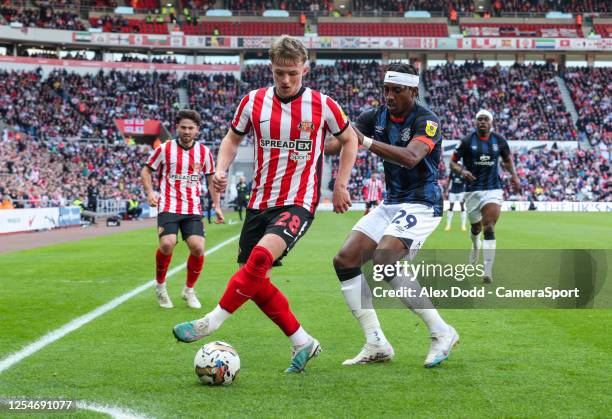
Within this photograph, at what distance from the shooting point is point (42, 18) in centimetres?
6178

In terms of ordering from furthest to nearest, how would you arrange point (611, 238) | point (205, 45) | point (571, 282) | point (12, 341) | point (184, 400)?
1. point (205, 45)
2. point (611, 238)
3. point (571, 282)
4. point (12, 341)
5. point (184, 400)

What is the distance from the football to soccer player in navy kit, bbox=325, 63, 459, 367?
3.45 feet

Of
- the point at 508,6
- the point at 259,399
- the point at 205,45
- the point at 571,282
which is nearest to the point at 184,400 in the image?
the point at 259,399

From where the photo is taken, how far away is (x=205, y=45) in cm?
Result: 6306

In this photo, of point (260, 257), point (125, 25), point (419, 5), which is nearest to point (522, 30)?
point (419, 5)

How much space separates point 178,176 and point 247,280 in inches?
165

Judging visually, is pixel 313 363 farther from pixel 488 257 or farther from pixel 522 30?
pixel 522 30

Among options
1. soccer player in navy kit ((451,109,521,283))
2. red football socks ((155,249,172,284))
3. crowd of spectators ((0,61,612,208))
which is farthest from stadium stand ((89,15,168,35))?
red football socks ((155,249,172,284))

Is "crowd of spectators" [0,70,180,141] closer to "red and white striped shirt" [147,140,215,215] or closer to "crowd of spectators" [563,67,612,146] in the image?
"crowd of spectators" [563,67,612,146]

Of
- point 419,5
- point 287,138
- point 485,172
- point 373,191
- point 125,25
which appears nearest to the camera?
point 287,138

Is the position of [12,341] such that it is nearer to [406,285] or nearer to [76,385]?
[76,385]

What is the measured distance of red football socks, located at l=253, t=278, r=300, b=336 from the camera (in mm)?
5246

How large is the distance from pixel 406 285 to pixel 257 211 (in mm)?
1319

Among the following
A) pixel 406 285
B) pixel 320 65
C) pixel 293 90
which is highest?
pixel 320 65
